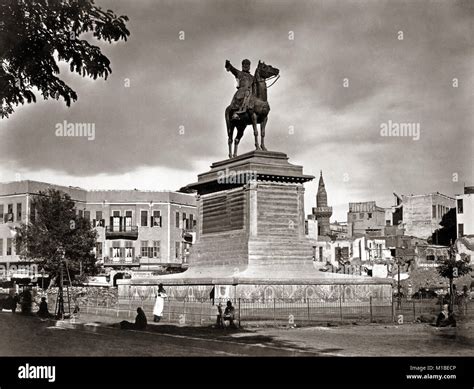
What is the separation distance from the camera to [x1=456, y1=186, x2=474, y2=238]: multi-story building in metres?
91.6

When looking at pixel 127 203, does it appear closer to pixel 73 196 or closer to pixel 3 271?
pixel 73 196

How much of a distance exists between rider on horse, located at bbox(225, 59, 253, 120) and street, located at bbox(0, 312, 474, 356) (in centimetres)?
1410

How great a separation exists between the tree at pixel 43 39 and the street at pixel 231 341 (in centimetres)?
649

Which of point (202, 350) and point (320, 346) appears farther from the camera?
point (320, 346)

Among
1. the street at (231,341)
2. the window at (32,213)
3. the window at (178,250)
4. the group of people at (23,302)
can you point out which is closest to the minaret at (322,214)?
the window at (178,250)

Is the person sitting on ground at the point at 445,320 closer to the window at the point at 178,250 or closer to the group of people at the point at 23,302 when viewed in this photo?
the group of people at the point at 23,302

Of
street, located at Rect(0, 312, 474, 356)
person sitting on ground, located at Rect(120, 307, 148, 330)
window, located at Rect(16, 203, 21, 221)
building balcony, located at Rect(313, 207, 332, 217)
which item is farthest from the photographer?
building balcony, located at Rect(313, 207, 332, 217)

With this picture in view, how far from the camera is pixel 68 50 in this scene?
513 inches

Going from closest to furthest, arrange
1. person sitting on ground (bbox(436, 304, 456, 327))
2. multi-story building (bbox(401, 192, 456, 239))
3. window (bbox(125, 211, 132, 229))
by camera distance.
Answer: person sitting on ground (bbox(436, 304, 456, 327)) → window (bbox(125, 211, 132, 229)) → multi-story building (bbox(401, 192, 456, 239))

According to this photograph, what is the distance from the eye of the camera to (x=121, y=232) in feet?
285

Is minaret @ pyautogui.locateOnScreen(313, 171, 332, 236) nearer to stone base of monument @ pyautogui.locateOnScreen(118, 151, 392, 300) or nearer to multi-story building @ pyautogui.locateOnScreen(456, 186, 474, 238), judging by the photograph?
multi-story building @ pyautogui.locateOnScreen(456, 186, 474, 238)

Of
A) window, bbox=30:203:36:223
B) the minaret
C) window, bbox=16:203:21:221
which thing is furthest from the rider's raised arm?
the minaret
